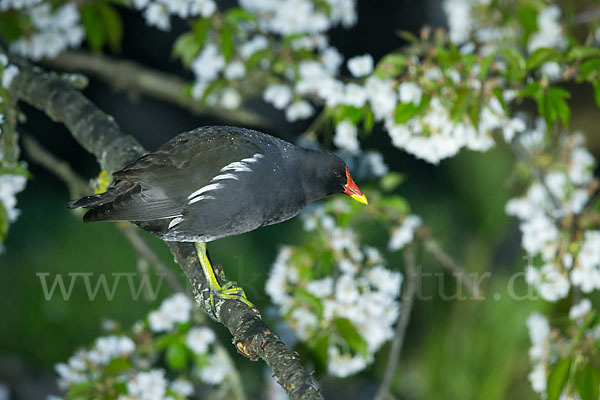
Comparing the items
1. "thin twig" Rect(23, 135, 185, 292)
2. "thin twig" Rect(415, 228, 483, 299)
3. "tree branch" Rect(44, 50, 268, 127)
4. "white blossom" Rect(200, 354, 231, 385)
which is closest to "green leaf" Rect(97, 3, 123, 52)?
"tree branch" Rect(44, 50, 268, 127)

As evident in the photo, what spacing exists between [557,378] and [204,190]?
4.79 feet

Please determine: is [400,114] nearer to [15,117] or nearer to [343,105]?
[343,105]

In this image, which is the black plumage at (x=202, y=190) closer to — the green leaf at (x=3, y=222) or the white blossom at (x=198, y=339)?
the green leaf at (x=3, y=222)

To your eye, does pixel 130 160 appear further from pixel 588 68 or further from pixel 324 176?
pixel 588 68

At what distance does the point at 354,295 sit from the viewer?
2.72 metres

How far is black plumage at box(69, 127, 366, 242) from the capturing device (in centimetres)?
200

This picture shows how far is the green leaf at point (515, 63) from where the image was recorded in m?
2.47

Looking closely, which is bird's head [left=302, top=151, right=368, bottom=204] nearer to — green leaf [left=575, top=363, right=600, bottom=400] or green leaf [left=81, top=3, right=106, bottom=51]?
green leaf [left=575, top=363, right=600, bottom=400]

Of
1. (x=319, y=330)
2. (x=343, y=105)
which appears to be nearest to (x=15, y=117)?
(x=343, y=105)

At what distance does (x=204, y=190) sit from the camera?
6.57 feet

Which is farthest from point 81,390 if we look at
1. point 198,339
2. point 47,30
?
point 47,30

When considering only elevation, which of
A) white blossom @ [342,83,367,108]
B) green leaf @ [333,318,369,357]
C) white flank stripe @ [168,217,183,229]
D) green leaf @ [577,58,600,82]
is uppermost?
white blossom @ [342,83,367,108]

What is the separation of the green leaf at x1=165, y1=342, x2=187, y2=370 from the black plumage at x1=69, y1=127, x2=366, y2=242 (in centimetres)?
69

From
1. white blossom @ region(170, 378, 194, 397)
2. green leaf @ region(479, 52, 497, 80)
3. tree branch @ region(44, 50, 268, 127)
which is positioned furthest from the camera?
tree branch @ region(44, 50, 268, 127)
